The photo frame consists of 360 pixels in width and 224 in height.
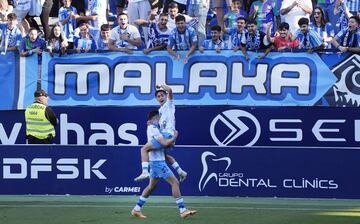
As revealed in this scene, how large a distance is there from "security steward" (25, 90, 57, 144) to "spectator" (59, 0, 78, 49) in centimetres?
250

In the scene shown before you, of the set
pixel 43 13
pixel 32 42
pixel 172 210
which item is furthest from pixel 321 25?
pixel 43 13

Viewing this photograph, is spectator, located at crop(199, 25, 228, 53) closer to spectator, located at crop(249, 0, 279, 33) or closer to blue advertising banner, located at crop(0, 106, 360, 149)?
blue advertising banner, located at crop(0, 106, 360, 149)

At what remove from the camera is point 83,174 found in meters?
16.7

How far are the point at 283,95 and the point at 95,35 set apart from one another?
441 cm

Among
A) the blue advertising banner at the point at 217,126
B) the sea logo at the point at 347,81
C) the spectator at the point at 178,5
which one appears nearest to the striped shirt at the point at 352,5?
the sea logo at the point at 347,81

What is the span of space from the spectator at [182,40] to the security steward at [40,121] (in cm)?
270

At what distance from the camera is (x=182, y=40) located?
1802cm

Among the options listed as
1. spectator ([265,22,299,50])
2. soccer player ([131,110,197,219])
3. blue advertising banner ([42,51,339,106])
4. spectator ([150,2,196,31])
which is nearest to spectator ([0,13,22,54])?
blue advertising banner ([42,51,339,106])

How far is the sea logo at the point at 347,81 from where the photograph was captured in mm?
17438

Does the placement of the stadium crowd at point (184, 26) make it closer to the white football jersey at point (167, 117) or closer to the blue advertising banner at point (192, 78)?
the blue advertising banner at point (192, 78)

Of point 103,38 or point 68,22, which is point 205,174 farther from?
point 68,22

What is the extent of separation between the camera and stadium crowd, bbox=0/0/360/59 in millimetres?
17875

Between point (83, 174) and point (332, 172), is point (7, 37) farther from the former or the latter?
point (332, 172)

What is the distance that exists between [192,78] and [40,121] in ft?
10.1
